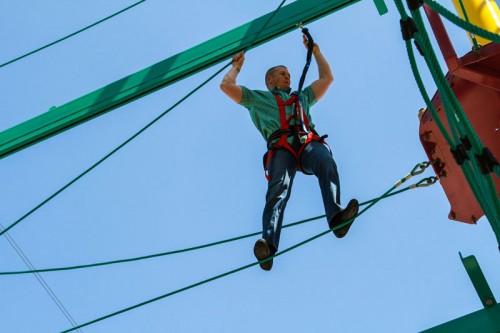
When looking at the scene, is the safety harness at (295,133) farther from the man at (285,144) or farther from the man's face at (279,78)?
the man's face at (279,78)

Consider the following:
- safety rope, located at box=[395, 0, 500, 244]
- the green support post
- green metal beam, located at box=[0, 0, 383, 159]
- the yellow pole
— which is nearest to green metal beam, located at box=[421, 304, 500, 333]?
the green support post

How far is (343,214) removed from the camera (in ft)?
15.5

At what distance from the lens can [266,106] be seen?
560 centimetres

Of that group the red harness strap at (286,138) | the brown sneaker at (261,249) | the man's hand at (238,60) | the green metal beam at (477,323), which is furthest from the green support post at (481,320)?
the man's hand at (238,60)

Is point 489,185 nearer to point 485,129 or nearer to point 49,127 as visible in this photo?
point 485,129

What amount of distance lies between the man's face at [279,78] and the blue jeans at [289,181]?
666 mm

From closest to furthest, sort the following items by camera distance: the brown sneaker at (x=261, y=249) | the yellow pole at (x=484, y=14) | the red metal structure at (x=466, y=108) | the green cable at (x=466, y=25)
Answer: the green cable at (x=466, y=25) → the red metal structure at (x=466, y=108) → the brown sneaker at (x=261, y=249) → the yellow pole at (x=484, y=14)

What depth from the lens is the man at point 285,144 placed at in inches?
189

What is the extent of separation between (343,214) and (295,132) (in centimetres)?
81

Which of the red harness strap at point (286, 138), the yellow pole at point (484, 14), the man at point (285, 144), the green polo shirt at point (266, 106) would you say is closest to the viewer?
the man at point (285, 144)

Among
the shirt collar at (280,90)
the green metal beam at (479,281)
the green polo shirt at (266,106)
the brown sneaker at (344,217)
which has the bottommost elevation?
the green metal beam at (479,281)

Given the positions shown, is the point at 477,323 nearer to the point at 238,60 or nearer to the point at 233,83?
the point at 233,83

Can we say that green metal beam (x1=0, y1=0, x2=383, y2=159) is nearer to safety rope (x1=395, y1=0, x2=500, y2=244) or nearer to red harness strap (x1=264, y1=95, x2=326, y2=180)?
red harness strap (x1=264, y1=95, x2=326, y2=180)

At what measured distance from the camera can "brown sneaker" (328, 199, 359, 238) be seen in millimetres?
4703
